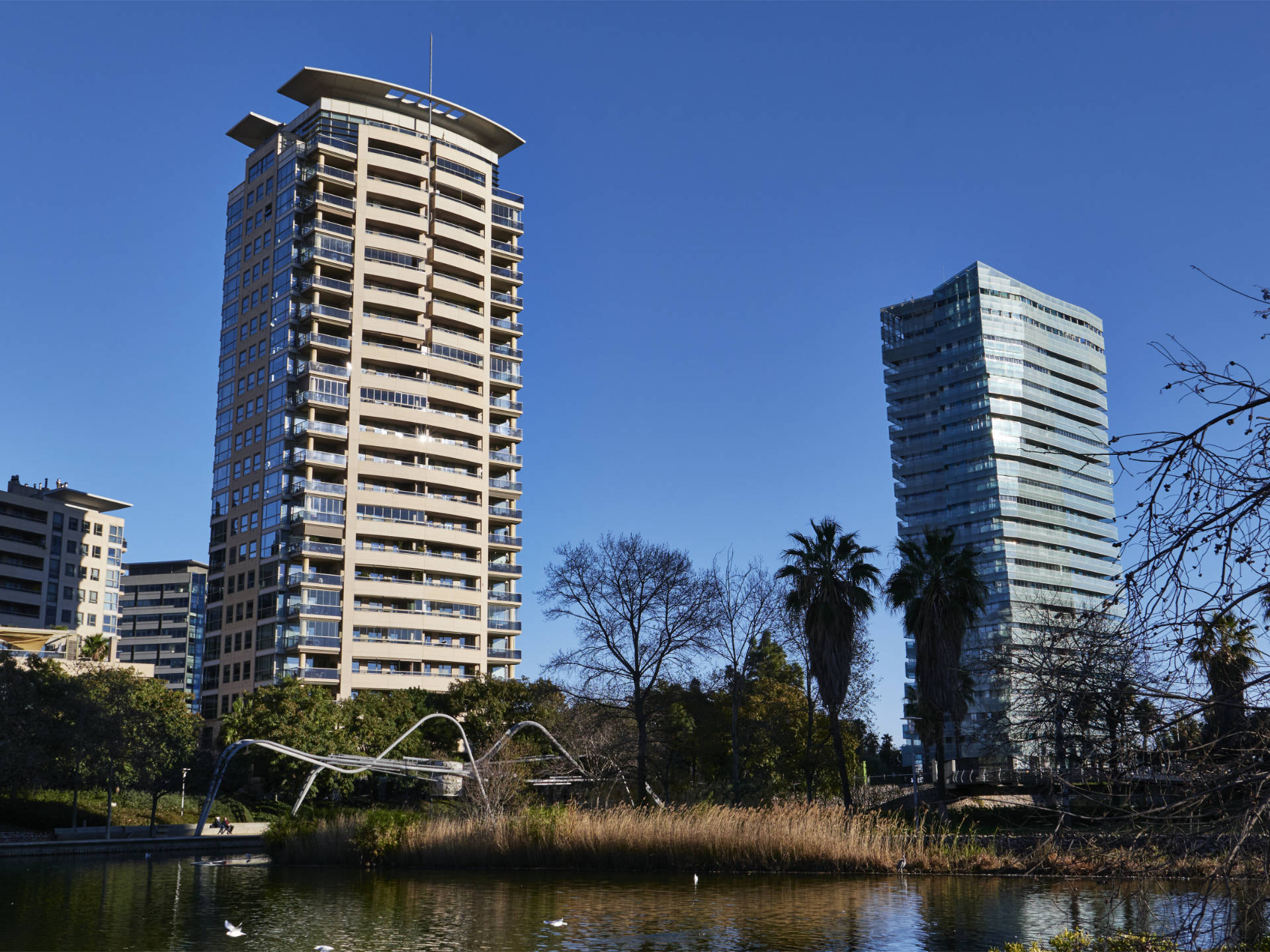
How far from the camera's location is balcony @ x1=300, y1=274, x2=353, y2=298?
9994 cm

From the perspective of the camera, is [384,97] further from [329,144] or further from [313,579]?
[313,579]

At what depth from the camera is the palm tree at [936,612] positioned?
159 ft

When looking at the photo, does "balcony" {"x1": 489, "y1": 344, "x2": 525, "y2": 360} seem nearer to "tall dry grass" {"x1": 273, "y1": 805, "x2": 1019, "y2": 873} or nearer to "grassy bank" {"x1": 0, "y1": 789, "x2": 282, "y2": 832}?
"grassy bank" {"x1": 0, "y1": 789, "x2": 282, "y2": 832}

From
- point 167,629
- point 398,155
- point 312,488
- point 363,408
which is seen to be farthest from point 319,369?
point 167,629

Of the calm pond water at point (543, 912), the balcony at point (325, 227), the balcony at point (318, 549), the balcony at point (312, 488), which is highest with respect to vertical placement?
the balcony at point (325, 227)

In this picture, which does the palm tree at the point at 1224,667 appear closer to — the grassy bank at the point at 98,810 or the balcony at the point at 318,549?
the grassy bank at the point at 98,810

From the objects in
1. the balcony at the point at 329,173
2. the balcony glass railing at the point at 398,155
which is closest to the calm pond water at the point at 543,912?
the balcony at the point at 329,173

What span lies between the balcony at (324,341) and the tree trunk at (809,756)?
55.8 metres

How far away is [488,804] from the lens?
42.2 metres

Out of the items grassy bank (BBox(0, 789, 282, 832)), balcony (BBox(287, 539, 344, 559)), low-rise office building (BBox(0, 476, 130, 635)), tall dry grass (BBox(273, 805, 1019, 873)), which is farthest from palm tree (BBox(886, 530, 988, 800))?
low-rise office building (BBox(0, 476, 130, 635))

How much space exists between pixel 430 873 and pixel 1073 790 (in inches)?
1302

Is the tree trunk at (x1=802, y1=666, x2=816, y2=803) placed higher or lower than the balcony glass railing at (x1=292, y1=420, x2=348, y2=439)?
lower

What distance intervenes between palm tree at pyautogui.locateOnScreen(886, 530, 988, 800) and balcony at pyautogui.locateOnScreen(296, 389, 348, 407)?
2380 inches

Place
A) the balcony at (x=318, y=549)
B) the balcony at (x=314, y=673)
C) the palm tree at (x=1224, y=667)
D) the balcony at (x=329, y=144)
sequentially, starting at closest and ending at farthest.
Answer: the palm tree at (x=1224, y=667) < the balcony at (x=314, y=673) < the balcony at (x=318, y=549) < the balcony at (x=329, y=144)
